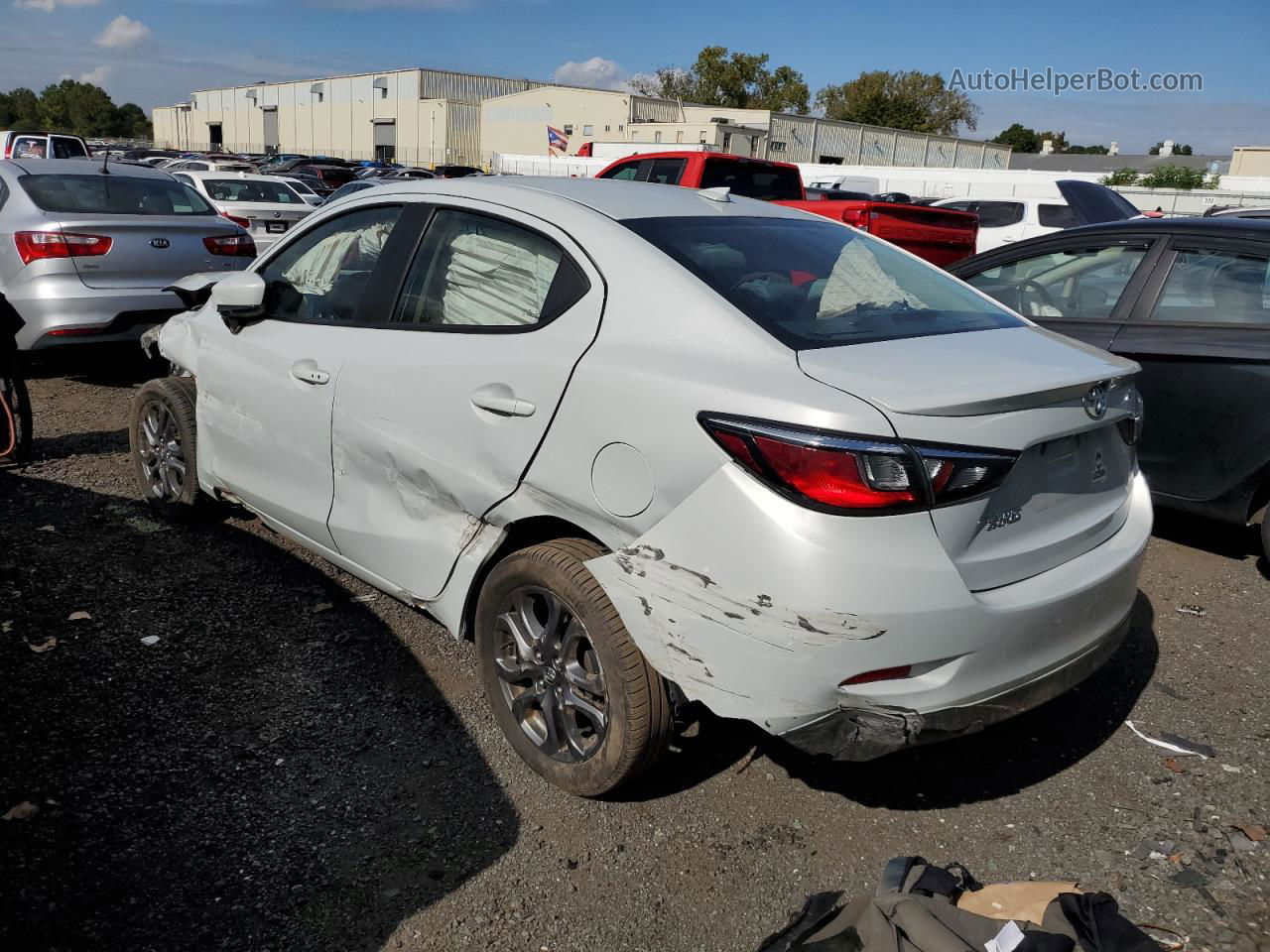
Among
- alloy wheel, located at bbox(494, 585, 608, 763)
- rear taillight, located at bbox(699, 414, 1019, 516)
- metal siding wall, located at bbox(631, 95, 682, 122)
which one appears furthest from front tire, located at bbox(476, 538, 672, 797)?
metal siding wall, located at bbox(631, 95, 682, 122)

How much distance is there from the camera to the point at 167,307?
7.58m

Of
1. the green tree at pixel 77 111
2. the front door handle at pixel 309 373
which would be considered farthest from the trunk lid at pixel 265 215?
the green tree at pixel 77 111

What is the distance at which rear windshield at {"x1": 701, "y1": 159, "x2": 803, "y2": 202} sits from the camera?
36.1 ft

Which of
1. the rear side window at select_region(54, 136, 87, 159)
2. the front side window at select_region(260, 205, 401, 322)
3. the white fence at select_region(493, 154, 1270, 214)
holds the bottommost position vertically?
the front side window at select_region(260, 205, 401, 322)

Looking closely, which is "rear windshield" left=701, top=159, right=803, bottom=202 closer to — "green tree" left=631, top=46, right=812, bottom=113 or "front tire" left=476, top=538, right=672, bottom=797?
"front tire" left=476, top=538, right=672, bottom=797

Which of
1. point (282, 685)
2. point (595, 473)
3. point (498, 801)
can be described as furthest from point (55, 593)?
point (595, 473)

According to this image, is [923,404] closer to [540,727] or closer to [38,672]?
[540,727]

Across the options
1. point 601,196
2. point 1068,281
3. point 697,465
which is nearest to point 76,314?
point 601,196

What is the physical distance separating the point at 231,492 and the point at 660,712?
8.28 ft

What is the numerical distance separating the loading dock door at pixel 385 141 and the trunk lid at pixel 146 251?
67187 millimetres

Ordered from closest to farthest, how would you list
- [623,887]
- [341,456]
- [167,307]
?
1. [623,887]
2. [341,456]
3. [167,307]

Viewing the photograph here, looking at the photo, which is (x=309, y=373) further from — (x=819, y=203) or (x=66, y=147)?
(x=66, y=147)

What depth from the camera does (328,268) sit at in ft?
Result: 12.8

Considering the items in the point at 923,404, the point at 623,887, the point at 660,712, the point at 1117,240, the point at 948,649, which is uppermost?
the point at 1117,240
